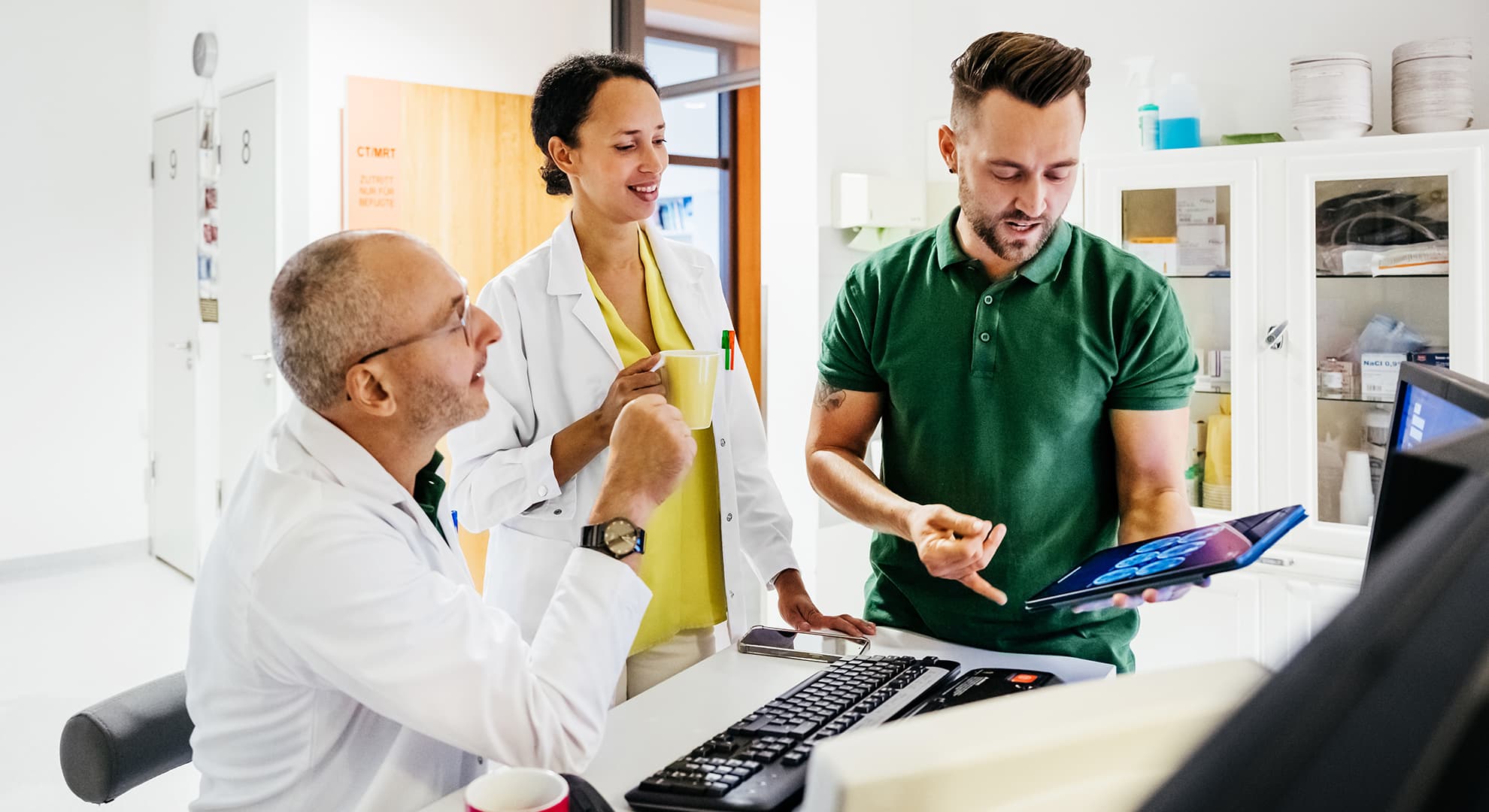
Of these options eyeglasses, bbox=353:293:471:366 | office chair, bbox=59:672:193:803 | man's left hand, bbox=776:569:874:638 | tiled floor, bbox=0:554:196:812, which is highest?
eyeglasses, bbox=353:293:471:366

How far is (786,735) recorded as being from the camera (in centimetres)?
122

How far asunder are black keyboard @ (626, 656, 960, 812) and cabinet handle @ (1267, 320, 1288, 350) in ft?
6.73

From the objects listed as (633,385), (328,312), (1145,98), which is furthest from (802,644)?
(1145,98)

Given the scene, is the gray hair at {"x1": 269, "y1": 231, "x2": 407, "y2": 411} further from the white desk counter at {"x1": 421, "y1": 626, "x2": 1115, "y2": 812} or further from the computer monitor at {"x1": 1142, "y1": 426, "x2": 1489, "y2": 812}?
the computer monitor at {"x1": 1142, "y1": 426, "x2": 1489, "y2": 812}

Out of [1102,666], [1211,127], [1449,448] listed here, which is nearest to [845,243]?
[1211,127]

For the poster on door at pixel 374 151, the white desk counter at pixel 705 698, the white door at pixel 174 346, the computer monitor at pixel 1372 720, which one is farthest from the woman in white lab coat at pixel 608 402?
the white door at pixel 174 346

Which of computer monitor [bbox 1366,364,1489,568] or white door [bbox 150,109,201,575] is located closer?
computer monitor [bbox 1366,364,1489,568]

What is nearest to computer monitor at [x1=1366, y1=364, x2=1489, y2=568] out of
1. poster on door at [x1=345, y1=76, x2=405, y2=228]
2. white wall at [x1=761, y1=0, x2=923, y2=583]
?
white wall at [x1=761, y1=0, x2=923, y2=583]

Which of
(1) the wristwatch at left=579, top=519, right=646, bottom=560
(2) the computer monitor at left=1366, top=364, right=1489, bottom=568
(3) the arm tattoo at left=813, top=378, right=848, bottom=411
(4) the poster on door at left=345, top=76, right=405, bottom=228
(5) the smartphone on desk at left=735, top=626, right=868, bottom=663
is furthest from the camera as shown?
(4) the poster on door at left=345, top=76, right=405, bottom=228

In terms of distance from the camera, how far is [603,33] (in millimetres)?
5004

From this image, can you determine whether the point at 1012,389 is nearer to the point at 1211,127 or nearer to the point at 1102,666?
the point at 1102,666

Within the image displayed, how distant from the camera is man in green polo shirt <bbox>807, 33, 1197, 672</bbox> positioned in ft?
5.38

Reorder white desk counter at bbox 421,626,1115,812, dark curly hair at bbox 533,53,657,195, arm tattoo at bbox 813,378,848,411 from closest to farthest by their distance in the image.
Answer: white desk counter at bbox 421,626,1115,812 → arm tattoo at bbox 813,378,848,411 → dark curly hair at bbox 533,53,657,195

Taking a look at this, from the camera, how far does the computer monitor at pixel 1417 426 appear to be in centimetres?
78
